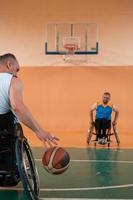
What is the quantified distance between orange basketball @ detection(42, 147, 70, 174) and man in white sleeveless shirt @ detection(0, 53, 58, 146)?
0.12m

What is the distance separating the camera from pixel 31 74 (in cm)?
1490

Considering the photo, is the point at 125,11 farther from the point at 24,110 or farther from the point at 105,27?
the point at 24,110

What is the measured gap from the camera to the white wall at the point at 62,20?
14.5 meters

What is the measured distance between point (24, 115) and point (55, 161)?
1.95 feet

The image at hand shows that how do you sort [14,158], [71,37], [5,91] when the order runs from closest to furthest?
1. [5,91]
2. [14,158]
3. [71,37]

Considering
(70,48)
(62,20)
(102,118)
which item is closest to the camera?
(102,118)

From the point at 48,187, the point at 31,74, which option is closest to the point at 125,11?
the point at 31,74

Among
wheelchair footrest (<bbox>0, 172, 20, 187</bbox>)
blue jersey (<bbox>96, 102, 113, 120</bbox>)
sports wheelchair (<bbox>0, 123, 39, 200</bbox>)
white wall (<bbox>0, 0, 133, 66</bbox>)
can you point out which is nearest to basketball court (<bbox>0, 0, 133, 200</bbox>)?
white wall (<bbox>0, 0, 133, 66</bbox>)

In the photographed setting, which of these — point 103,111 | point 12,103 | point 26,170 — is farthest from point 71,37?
point 26,170

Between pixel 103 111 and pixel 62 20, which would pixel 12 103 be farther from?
pixel 62 20

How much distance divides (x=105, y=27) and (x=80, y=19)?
3.15 ft

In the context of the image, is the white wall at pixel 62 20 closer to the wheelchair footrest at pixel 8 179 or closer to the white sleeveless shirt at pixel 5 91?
the wheelchair footrest at pixel 8 179

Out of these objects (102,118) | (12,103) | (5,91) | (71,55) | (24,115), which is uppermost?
(71,55)

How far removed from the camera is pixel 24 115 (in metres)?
4.23
